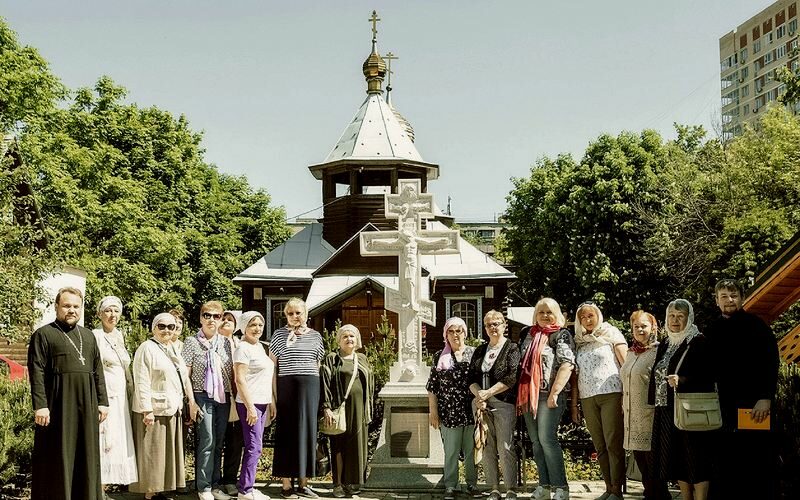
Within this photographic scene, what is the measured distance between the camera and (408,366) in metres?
10.1

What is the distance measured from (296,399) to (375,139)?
76.4 ft

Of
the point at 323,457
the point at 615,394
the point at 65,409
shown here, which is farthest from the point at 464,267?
the point at 65,409

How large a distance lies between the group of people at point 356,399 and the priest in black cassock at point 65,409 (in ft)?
0.04

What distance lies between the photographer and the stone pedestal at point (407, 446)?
9430mm

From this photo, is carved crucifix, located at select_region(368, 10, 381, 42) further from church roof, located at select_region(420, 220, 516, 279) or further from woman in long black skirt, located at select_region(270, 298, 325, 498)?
woman in long black skirt, located at select_region(270, 298, 325, 498)

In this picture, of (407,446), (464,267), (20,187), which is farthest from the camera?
(464,267)

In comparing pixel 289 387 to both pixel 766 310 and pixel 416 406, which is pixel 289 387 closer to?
pixel 416 406

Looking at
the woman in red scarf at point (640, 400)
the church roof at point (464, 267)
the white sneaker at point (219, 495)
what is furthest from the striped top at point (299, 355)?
the church roof at point (464, 267)

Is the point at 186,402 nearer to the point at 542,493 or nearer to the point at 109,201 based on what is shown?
the point at 542,493

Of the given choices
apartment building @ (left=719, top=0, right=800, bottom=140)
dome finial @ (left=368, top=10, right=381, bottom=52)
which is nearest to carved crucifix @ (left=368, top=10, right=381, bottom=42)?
dome finial @ (left=368, top=10, right=381, bottom=52)

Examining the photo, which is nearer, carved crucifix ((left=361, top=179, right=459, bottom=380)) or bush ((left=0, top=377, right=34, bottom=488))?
bush ((left=0, top=377, right=34, bottom=488))

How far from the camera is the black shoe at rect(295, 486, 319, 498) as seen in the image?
8781 mm

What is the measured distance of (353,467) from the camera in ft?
29.5

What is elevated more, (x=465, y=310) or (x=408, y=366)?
(x=465, y=310)
